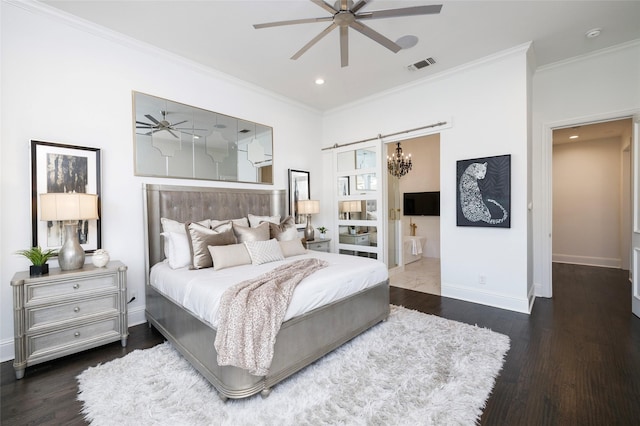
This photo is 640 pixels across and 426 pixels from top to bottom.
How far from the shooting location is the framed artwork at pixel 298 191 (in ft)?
15.8

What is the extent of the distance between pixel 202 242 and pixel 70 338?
4.19 feet

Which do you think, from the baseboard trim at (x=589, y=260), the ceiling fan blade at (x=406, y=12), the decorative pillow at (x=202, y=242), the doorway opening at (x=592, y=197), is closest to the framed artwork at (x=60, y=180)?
the decorative pillow at (x=202, y=242)

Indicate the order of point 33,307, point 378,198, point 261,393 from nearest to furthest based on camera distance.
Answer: point 261,393 < point 33,307 < point 378,198

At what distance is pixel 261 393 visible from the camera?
6.18 feet

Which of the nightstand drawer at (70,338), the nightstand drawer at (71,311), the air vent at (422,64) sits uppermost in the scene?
the air vent at (422,64)

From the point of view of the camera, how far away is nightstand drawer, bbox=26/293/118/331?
86.4 inches

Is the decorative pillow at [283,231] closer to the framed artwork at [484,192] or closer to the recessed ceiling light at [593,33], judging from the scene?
the framed artwork at [484,192]

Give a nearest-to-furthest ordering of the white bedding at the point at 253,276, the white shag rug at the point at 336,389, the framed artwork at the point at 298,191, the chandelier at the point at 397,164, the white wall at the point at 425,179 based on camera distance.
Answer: the white shag rug at the point at 336,389 → the white bedding at the point at 253,276 → the framed artwork at the point at 298,191 → the chandelier at the point at 397,164 → the white wall at the point at 425,179

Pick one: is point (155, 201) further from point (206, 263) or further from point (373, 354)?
point (373, 354)

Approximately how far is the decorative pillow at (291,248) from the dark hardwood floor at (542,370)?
1538mm

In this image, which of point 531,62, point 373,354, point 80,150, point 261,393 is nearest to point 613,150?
point 531,62

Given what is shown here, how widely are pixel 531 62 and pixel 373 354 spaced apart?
3988mm

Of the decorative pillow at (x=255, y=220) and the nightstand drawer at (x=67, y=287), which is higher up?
the decorative pillow at (x=255, y=220)

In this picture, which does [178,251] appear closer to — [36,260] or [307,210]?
[36,260]
